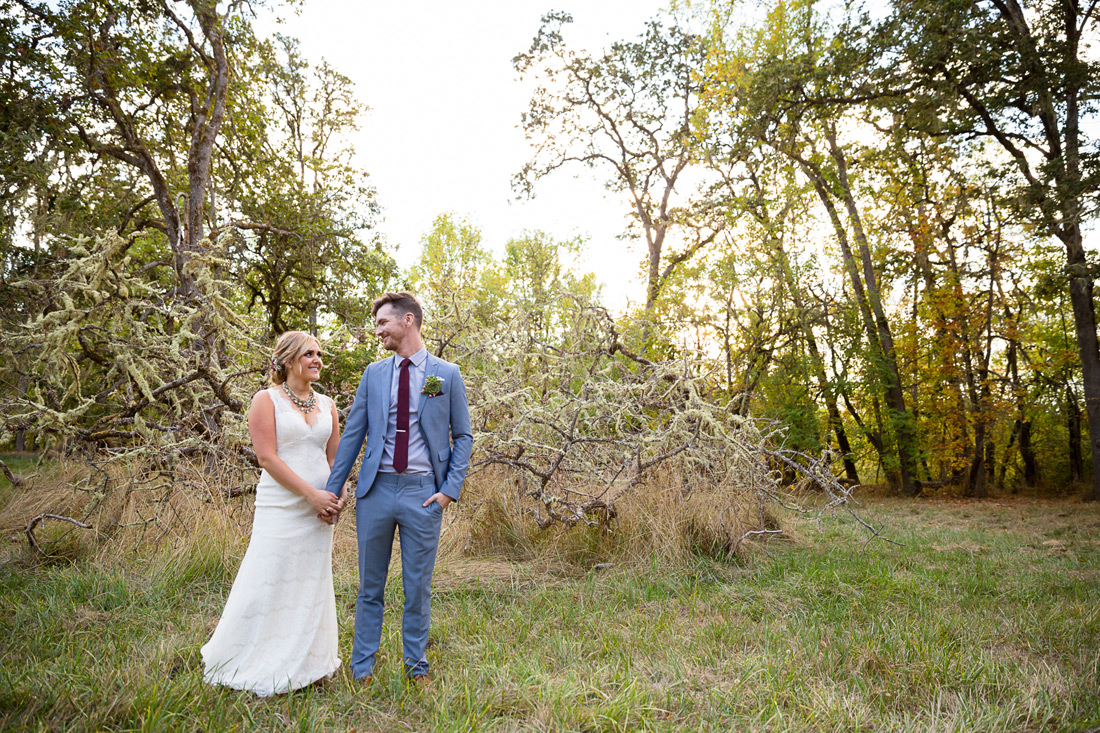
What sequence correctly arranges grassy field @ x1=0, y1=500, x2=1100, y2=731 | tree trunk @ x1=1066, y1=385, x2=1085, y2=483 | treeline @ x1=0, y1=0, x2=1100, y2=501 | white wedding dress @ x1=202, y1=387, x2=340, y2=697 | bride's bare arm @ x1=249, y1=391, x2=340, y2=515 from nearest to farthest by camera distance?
1. grassy field @ x1=0, y1=500, x2=1100, y2=731
2. white wedding dress @ x1=202, y1=387, x2=340, y2=697
3. bride's bare arm @ x1=249, y1=391, x2=340, y2=515
4. treeline @ x1=0, y1=0, x2=1100, y2=501
5. tree trunk @ x1=1066, y1=385, x2=1085, y2=483

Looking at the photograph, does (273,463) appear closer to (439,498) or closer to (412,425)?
(412,425)

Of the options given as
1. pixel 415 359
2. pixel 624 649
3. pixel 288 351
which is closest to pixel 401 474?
pixel 415 359

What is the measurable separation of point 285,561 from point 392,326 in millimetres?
1270

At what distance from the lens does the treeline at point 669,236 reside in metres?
7.25

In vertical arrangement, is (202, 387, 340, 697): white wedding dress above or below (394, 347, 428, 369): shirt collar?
below

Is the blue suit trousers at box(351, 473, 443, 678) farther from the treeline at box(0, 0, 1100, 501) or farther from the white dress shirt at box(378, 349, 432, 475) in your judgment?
the treeline at box(0, 0, 1100, 501)

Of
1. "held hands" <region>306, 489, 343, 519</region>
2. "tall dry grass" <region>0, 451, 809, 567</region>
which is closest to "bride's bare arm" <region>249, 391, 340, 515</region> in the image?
"held hands" <region>306, 489, 343, 519</region>

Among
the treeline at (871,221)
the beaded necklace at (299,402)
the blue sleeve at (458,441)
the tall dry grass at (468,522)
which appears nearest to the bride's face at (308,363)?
the beaded necklace at (299,402)

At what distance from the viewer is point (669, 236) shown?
19.4 meters

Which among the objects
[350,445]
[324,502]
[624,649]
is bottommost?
[624,649]

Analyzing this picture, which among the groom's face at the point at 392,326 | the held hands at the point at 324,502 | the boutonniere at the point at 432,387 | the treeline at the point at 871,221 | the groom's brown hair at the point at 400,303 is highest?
the treeline at the point at 871,221

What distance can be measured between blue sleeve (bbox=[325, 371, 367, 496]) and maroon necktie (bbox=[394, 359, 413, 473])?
0.64 feet

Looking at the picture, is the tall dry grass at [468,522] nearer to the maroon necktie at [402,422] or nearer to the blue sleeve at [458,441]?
the blue sleeve at [458,441]

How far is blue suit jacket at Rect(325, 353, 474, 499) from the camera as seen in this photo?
3.18 meters
